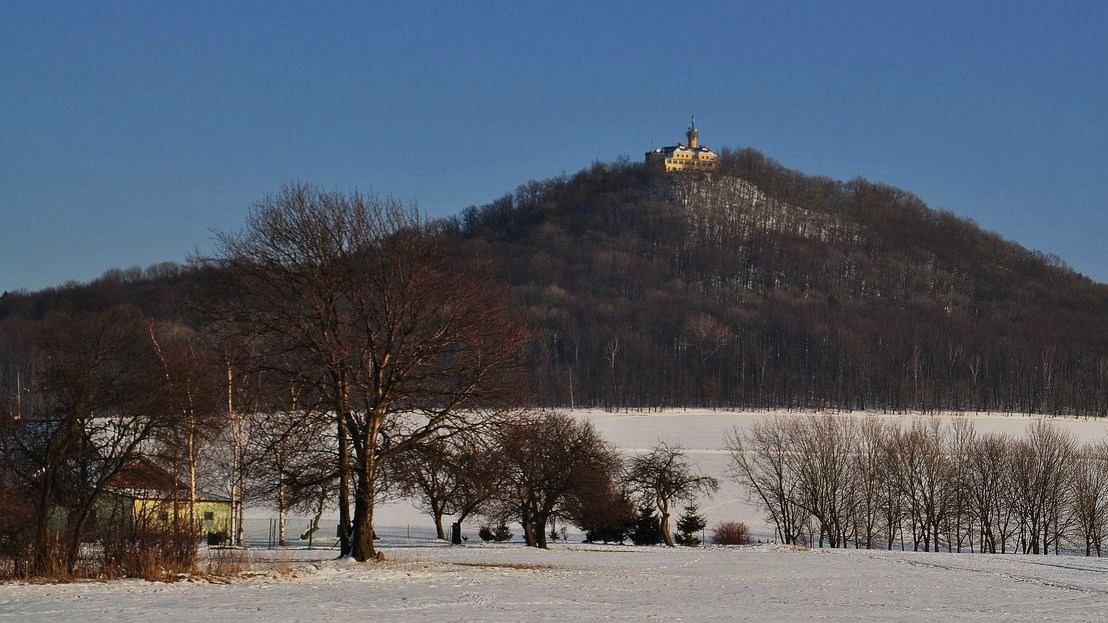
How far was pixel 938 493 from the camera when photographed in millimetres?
63188

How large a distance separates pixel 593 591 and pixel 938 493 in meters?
44.6

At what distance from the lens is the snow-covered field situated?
18.7 meters

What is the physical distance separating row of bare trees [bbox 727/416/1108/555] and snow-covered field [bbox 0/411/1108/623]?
23479mm

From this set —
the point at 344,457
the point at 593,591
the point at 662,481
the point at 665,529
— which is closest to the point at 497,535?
the point at 665,529

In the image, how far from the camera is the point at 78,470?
90.3 feet

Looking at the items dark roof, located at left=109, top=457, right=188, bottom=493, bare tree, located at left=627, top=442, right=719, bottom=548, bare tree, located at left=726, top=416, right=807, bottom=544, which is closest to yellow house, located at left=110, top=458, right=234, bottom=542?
dark roof, located at left=109, top=457, right=188, bottom=493

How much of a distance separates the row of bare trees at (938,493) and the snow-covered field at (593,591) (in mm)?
23479

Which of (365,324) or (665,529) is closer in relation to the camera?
(365,324)


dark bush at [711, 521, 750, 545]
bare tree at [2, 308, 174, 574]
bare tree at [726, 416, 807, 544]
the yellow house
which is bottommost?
dark bush at [711, 521, 750, 545]

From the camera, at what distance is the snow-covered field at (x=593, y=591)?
18.7 metres

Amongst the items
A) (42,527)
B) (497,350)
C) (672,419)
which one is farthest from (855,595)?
(672,419)

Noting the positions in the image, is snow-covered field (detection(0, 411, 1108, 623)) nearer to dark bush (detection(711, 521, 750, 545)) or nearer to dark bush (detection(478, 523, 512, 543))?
dark bush (detection(478, 523, 512, 543))

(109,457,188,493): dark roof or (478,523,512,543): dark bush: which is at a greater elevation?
(109,457,188,493): dark roof

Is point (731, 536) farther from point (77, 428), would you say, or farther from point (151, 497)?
point (77, 428)
